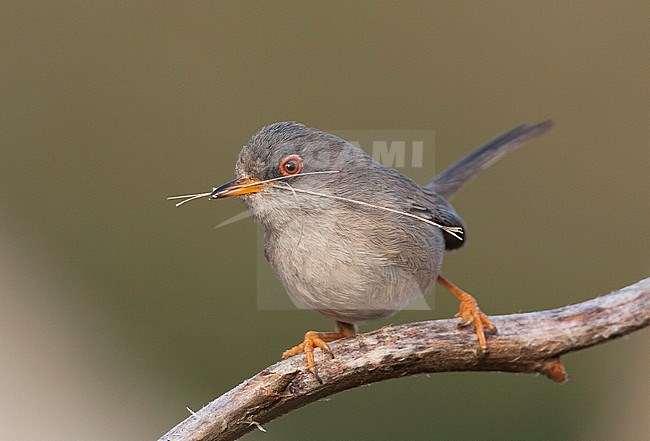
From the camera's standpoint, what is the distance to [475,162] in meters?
4.74

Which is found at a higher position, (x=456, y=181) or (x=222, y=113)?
(x=222, y=113)

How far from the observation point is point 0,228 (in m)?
7.59

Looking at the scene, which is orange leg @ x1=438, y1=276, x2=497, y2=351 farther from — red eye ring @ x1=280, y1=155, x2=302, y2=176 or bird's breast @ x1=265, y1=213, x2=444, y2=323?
red eye ring @ x1=280, y1=155, x2=302, y2=176

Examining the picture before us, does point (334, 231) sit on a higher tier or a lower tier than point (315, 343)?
higher

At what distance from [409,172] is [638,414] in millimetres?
3523

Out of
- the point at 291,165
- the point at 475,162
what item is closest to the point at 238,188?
the point at 291,165

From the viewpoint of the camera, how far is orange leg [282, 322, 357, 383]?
3.42 meters

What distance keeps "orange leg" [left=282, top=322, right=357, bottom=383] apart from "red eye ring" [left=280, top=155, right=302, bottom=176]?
0.78 metres

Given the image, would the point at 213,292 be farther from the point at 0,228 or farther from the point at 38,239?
the point at 0,228

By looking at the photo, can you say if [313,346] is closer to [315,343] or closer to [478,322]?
[315,343]

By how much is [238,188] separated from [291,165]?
0.26 m

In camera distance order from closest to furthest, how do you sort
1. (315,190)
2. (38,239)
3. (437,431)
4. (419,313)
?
(315,190)
(419,313)
(437,431)
(38,239)

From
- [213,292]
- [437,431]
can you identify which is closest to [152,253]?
[213,292]

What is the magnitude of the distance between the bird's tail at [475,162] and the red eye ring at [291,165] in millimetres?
1556
